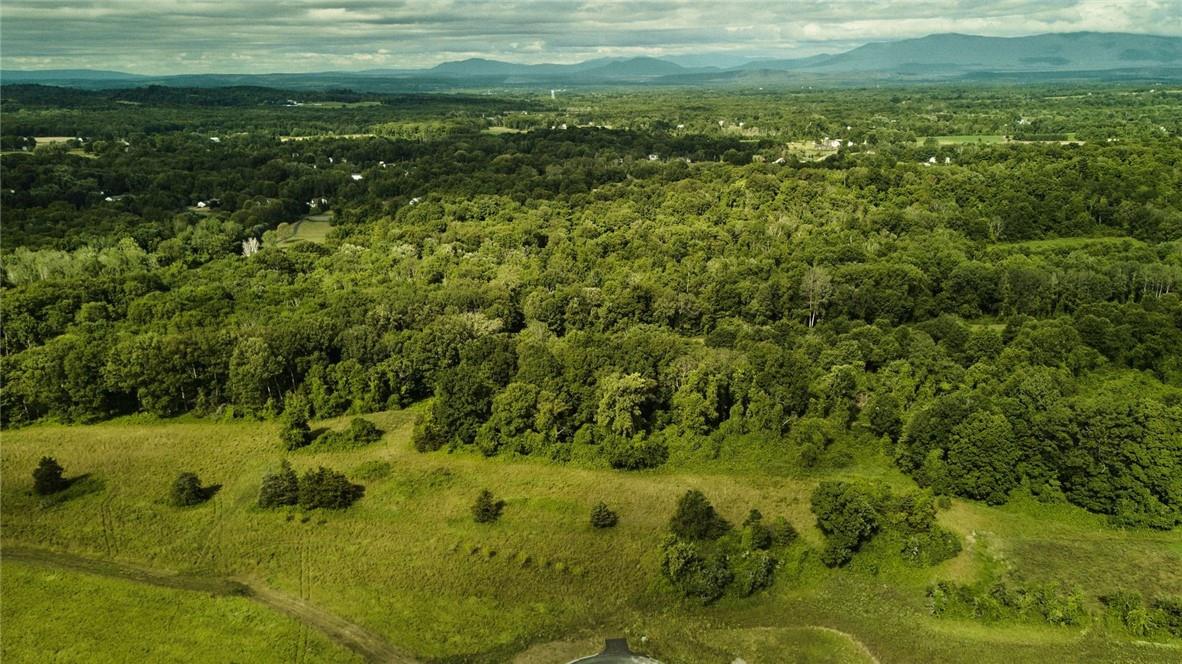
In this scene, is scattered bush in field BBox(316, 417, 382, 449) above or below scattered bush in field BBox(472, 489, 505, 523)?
above

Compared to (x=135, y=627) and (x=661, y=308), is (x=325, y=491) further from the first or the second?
(x=661, y=308)

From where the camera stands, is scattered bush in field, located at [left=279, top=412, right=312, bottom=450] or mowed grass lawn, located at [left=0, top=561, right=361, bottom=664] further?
scattered bush in field, located at [left=279, top=412, right=312, bottom=450]

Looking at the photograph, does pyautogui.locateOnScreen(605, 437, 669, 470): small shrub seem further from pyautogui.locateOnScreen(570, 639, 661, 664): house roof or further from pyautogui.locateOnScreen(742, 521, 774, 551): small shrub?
pyautogui.locateOnScreen(570, 639, 661, 664): house roof

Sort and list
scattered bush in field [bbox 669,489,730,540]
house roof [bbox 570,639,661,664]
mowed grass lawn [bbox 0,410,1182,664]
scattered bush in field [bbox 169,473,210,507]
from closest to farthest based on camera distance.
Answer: house roof [bbox 570,639,661,664], mowed grass lawn [bbox 0,410,1182,664], scattered bush in field [bbox 669,489,730,540], scattered bush in field [bbox 169,473,210,507]

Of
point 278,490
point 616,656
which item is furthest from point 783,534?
point 278,490

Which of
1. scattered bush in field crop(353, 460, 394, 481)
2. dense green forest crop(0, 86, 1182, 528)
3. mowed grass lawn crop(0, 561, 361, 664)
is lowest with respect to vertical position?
mowed grass lawn crop(0, 561, 361, 664)

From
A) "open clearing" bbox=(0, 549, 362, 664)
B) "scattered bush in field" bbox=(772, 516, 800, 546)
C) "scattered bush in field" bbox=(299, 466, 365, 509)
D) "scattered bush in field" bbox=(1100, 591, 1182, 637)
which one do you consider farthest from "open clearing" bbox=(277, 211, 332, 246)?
"scattered bush in field" bbox=(1100, 591, 1182, 637)

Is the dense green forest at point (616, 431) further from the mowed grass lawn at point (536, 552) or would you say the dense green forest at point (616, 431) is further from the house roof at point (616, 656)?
the house roof at point (616, 656)
